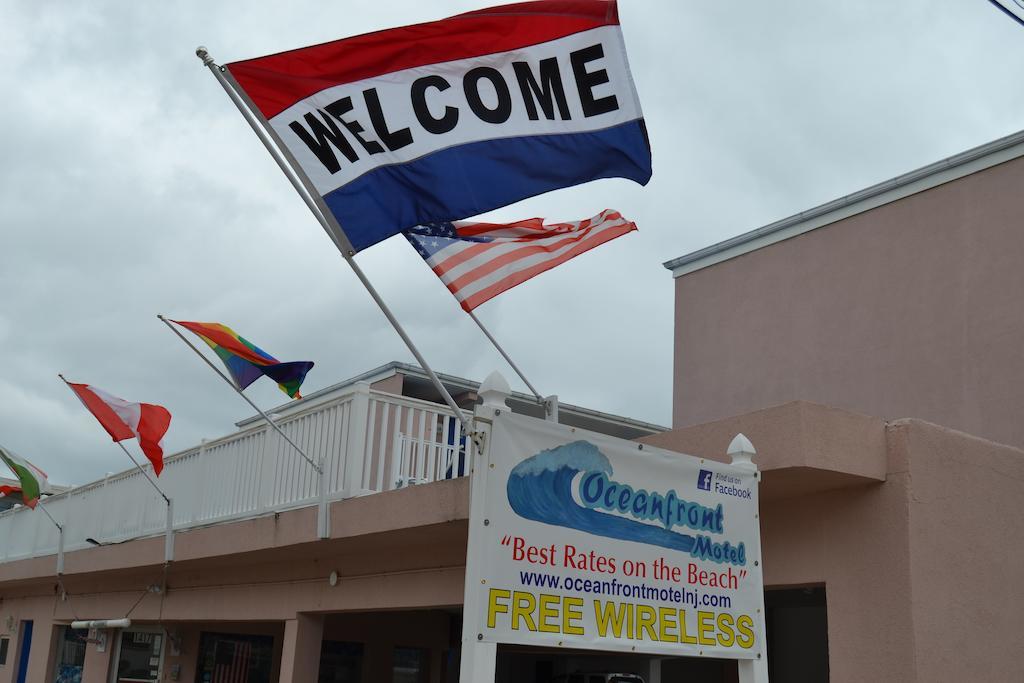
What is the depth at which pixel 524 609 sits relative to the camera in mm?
4711

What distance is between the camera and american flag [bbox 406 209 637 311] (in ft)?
22.9

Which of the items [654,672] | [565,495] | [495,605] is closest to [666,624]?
[565,495]

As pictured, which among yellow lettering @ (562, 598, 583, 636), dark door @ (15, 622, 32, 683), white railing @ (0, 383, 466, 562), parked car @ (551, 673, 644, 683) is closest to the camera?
yellow lettering @ (562, 598, 583, 636)

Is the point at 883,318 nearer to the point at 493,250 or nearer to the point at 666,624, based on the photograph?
the point at 493,250

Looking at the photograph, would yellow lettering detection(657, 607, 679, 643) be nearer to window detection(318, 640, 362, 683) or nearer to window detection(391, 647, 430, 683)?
window detection(318, 640, 362, 683)

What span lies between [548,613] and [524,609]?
0.46 ft

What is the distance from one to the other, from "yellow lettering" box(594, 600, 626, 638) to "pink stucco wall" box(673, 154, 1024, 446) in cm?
749

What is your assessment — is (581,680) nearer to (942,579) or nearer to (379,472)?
(379,472)

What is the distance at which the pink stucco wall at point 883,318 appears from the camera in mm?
11492

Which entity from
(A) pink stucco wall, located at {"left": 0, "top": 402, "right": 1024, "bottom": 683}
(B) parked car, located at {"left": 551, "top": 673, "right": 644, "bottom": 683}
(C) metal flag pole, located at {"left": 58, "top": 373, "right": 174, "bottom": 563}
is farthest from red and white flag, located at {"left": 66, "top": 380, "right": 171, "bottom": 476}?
(B) parked car, located at {"left": 551, "top": 673, "right": 644, "bottom": 683}

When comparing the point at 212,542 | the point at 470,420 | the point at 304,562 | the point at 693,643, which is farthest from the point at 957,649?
the point at 212,542

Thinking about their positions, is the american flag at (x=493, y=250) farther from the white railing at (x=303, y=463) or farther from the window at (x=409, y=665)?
the window at (x=409, y=665)

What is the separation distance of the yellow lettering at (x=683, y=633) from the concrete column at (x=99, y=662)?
13.5m

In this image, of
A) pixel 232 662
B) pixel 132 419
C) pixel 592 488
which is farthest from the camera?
pixel 232 662
